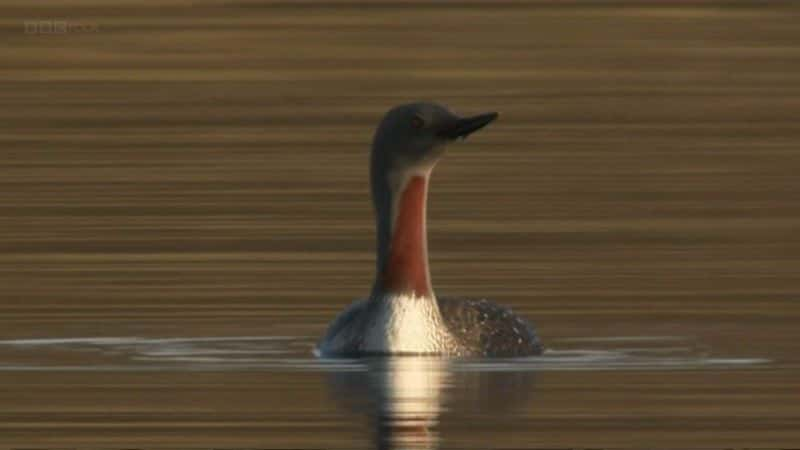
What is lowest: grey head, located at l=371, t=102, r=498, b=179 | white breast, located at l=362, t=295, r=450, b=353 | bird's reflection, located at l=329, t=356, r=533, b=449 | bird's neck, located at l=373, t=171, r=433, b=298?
bird's reflection, located at l=329, t=356, r=533, b=449

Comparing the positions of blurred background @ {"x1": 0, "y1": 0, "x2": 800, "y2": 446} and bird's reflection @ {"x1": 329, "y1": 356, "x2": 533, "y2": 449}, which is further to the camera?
blurred background @ {"x1": 0, "y1": 0, "x2": 800, "y2": 446}

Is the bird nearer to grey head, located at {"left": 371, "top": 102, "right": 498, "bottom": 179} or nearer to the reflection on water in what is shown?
grey head, located at {"left": 371, "top": 102, "right": 498, "bottom": 179}

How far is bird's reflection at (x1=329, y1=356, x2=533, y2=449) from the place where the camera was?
13969 millimetres

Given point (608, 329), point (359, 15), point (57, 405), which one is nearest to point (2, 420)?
point (57, 405)

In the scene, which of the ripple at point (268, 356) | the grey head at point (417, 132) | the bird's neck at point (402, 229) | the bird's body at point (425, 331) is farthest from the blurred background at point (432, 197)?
the grey head at point (417, 132)

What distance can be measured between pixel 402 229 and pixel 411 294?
36 cm

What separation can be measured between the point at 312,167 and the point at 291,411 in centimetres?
1069

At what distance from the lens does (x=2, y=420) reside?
568 inches

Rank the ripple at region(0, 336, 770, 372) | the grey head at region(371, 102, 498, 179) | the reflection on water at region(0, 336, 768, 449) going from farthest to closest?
the grey head at region(371, 102, 498, 179)
the ripple at region(0, 336, 770, 372)
the reflection on water at region(0, 336, 768, 449)

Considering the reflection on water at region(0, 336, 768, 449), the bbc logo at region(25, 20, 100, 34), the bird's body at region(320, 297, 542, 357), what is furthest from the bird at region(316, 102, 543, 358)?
the bbc logo at region(25, 20, 100, 34)

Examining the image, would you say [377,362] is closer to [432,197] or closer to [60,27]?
[432,197]

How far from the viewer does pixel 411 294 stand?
16.9 m

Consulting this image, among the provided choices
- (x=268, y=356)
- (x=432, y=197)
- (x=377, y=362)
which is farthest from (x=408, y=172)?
(x=432, y=197)

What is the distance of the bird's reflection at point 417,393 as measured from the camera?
45.8 feet
